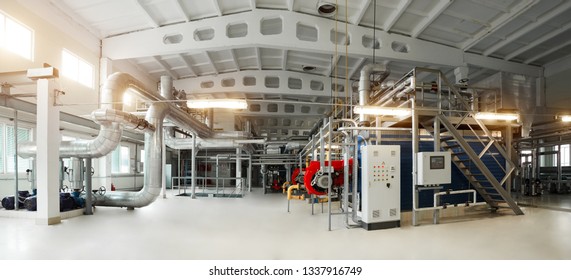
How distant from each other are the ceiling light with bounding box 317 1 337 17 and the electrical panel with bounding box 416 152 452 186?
5556 millimetres

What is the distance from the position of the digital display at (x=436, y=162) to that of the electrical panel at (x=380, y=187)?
0.93 metres

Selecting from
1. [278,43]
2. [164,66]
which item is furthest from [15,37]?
[278,43]

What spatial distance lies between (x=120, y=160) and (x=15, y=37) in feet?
30.4

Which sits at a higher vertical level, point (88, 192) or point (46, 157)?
point (46, 157)

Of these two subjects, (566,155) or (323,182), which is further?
(566,155)

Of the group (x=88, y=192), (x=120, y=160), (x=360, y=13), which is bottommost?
(x=88, y=192)

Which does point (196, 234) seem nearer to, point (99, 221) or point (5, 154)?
point (99, 221)

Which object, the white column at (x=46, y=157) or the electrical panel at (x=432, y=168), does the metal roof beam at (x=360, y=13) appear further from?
the white column at (x=46, y=157)

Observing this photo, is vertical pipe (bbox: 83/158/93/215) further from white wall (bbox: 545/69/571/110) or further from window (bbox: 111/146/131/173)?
white wall (bbox: 545/69/571/110)

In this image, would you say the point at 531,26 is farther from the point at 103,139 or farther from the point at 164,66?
the point at 164,66

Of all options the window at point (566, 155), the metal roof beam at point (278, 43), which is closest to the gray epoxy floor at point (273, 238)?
the metal roof beam at point (278, 43)

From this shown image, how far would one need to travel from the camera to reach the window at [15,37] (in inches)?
295

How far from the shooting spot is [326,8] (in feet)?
31.4

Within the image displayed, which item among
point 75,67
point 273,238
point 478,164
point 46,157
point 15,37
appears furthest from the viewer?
point 75,67
